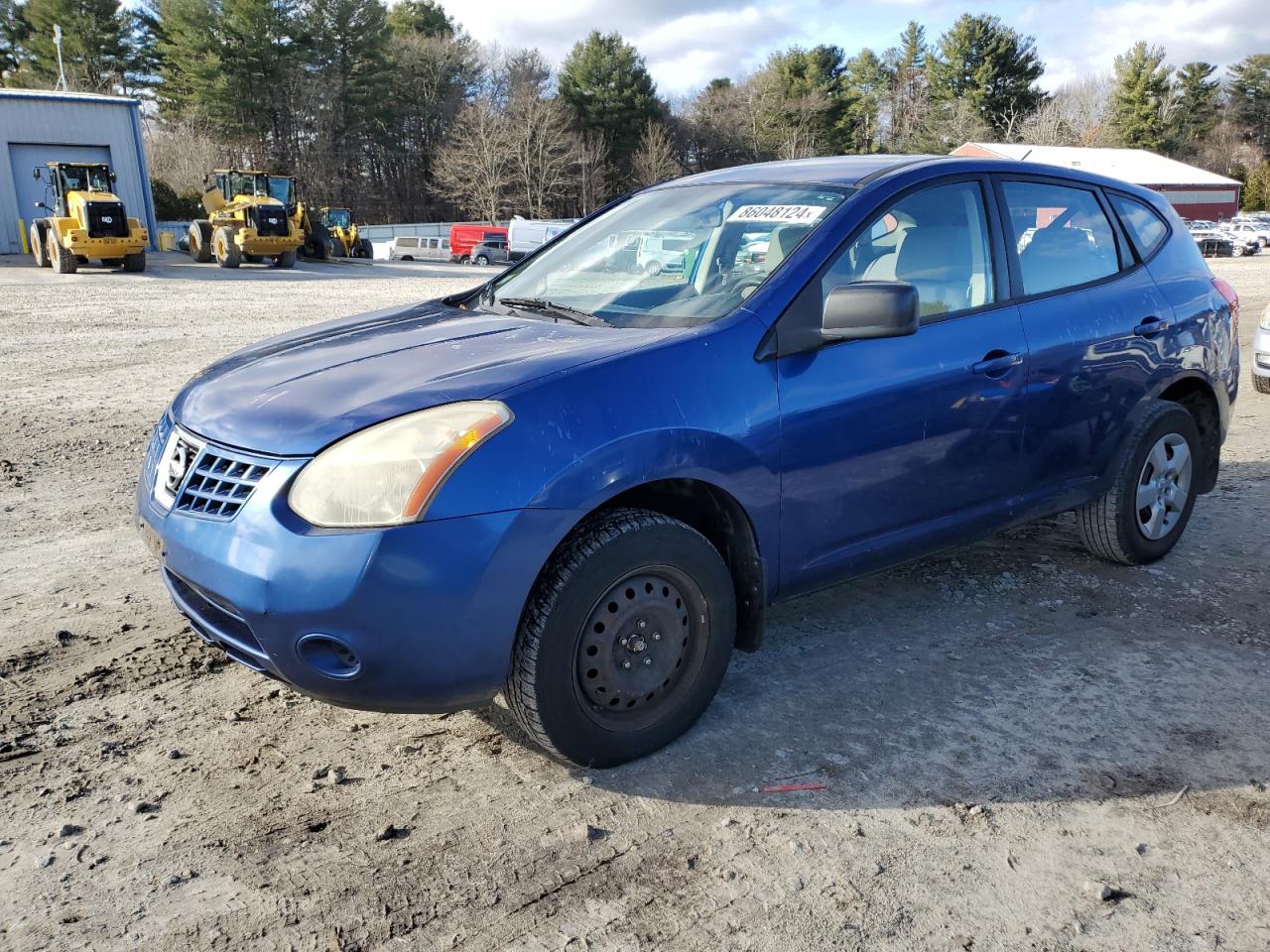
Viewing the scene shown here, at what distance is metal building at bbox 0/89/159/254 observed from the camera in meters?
34.9

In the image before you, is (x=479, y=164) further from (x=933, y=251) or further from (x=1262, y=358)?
A: (x=933, y=251)

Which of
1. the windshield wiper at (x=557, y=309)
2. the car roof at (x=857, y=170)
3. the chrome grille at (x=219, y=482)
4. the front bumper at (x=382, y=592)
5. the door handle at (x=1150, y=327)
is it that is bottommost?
the front bumper at (x=382, y=592)

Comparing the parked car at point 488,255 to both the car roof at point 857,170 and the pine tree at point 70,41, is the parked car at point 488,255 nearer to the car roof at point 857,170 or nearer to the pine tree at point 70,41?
the pine tree at point 70,41

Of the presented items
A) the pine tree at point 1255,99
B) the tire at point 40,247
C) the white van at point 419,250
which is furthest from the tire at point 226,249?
the pine tree at point 1255,99

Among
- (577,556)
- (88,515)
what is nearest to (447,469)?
Answer: (577,556)

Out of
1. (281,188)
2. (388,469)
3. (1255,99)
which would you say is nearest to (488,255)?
(281,188)

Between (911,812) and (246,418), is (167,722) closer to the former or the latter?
(246,418)

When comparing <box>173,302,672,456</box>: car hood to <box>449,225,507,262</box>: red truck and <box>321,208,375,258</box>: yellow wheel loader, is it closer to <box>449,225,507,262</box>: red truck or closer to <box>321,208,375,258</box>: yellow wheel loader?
<box>321,208,375,258</box>: yellow wheel loader

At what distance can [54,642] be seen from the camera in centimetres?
379

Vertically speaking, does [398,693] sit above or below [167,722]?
above

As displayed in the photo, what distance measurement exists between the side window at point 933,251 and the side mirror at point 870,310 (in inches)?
9.0

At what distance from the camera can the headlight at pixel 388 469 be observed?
2.54 metres

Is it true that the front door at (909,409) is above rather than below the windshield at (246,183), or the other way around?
below

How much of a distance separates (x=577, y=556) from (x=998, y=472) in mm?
1883
